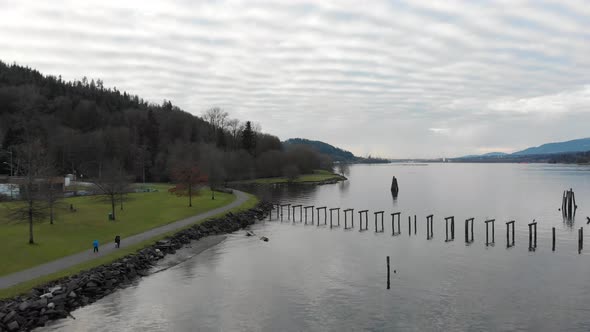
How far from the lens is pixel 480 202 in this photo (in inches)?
3802

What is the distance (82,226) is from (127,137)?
340 feet

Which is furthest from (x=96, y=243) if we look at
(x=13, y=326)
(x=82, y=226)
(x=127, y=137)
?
(x=127, y=137)

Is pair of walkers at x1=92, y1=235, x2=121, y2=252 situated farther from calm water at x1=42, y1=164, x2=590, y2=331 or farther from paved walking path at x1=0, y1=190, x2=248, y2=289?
calm water at x1=42, y1=164, x2=590, y2=331

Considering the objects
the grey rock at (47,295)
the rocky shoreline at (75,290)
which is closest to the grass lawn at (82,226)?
the rocky shoreline at (75,290)

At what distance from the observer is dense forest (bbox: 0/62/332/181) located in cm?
12669

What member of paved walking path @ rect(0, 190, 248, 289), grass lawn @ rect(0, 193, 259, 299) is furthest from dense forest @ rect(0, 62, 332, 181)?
grass lawn @ rect(0, 193, 259, 299)

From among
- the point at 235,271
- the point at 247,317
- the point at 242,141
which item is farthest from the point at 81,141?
the point at 247,317

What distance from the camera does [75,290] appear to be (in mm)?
31125

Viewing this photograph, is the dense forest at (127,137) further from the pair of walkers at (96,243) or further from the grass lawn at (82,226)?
the pair of walkers at (96,243)

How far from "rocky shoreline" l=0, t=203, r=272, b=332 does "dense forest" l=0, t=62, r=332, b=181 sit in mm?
67807

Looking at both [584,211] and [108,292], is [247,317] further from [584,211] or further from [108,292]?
[584,211]

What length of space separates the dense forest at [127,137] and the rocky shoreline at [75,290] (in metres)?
67.8

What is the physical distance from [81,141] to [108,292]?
10953 centimetres

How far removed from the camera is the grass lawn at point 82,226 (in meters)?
37.2
